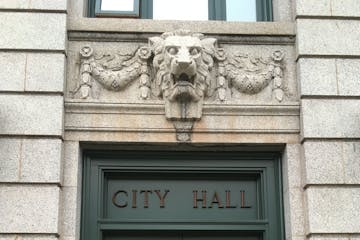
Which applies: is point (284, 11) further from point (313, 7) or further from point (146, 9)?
point (146, 9)

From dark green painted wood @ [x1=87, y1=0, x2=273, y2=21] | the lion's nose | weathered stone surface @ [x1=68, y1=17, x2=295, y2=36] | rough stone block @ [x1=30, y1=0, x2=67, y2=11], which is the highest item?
dark green painted wood @ [x1=87, y1=0, x2=273, y2=21]

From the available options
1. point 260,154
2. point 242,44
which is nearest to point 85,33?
point 242,44

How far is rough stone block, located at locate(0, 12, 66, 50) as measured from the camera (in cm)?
1149

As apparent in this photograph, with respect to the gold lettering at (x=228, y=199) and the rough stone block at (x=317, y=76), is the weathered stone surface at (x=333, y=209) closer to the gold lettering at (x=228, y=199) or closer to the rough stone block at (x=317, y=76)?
the gold lettering at (x=228, y=199)

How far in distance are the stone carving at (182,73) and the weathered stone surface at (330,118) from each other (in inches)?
22.0

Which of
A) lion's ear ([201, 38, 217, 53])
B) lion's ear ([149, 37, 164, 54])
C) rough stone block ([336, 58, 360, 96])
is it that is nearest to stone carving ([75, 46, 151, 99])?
lion's ear ([149, 37, 164, 54])

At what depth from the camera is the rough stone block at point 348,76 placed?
457 inches

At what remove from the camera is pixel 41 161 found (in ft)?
36.1

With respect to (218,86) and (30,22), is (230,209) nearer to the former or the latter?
(218,86)

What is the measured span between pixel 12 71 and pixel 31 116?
0.78 metres

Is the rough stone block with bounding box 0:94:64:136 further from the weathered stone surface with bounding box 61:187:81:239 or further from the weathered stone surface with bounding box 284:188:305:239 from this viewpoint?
the weathered stone surface with bounding box 284:188:305:239

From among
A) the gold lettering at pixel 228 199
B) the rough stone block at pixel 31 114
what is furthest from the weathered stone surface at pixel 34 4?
the gold lettering at pixel 228 199

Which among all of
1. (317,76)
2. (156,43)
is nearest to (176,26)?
(156,43)

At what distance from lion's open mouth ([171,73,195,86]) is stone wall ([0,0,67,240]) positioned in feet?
5.65
